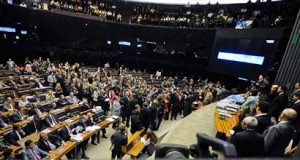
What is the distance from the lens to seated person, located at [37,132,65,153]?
6336 millimetres

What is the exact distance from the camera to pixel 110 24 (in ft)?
66.7

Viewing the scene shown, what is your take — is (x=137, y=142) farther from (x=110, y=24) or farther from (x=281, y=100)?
(x=110, y=24)

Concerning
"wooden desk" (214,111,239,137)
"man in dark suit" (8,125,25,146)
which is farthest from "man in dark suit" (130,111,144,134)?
"man in dark suit" (8,125,25,146)

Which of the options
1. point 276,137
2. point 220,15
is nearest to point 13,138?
point 276,137

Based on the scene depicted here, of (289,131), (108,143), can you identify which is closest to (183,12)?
(108,143)

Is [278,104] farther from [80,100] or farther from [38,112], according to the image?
[80,100]

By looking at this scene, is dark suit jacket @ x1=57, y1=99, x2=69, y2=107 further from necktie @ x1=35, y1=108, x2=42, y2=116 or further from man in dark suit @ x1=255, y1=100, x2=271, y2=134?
man in dark suit @ x1=255, y1=100, x2=271, y2=134

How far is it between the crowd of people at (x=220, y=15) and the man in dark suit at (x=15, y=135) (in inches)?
415

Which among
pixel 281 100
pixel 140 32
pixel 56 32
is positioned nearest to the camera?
pixel 281 100

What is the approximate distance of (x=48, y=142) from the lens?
21.4 ft

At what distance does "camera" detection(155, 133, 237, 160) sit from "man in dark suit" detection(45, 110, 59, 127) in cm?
750

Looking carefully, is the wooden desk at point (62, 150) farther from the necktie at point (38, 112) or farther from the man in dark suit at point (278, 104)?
the man in dark suit at point (278, 104)

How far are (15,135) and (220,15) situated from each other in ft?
46.9

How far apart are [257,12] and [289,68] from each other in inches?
244
